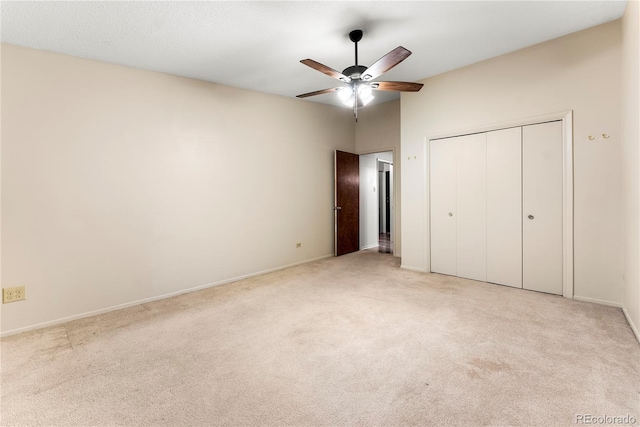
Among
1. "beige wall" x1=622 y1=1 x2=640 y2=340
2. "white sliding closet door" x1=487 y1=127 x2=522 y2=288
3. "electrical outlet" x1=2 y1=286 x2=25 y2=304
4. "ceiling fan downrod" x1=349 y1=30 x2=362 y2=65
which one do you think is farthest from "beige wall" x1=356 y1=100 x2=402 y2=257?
"electrical outlet" x1=2 y1=286 x2=25 y2=304

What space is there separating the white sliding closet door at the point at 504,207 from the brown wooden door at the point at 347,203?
97.0 inches

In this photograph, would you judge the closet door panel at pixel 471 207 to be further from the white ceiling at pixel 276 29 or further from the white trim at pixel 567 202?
the white ceiling at pixel 276 29

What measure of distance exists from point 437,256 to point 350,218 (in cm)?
194

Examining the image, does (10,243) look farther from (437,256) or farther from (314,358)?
(437,256)

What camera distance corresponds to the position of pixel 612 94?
9.23 feet

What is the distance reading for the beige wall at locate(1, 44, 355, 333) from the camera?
2680 mm

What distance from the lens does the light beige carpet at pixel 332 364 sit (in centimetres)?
155

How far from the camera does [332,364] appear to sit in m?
1.97

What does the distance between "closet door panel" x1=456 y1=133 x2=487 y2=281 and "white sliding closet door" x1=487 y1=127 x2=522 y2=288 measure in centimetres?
7

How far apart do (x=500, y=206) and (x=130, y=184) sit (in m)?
4.38

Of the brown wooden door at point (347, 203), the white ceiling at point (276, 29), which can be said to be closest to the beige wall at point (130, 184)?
the white ceiling at point (276, 29)

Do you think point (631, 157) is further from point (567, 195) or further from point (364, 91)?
point (364, 91)

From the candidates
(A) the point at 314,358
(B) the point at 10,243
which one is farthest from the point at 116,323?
(A) the point at 314,358

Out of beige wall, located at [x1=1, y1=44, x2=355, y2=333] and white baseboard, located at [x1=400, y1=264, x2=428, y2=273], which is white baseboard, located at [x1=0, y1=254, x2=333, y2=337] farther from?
white baseboard, located at [x1=400, y1=264, x2=428, y2=273]
